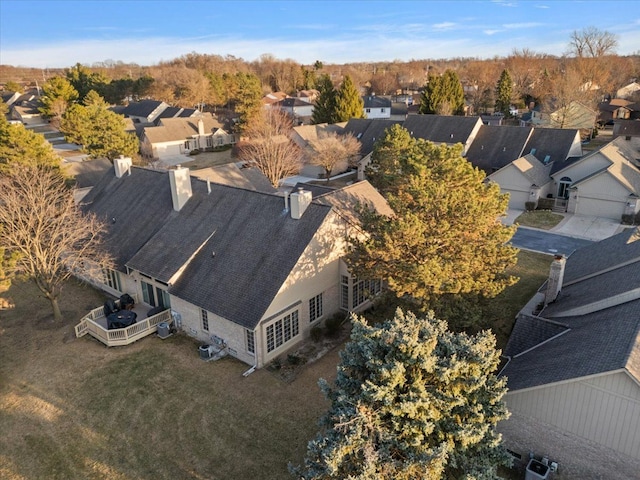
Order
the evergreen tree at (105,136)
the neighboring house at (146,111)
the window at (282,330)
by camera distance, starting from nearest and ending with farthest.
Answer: the window at (282,330) < the evergreen tree at (105,136) < the neighboring house at (146,111)

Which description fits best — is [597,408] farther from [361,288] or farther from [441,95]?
[441,95]

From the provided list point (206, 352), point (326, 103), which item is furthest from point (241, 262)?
point (326, 103)

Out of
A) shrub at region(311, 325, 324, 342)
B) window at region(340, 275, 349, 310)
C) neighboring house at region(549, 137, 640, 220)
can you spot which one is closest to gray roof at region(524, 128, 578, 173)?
neighboring house at region(549, 137, 640, 220)

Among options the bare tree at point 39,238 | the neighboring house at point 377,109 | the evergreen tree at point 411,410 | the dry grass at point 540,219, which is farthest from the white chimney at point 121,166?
the neighboring house at point 377,109

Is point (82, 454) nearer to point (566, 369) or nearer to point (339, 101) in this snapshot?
point (566, 369)

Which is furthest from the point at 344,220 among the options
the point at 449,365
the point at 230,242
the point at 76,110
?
the point at 76,110

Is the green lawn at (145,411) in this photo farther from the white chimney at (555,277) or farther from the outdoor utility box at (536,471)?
the outdoor utility box at (536,471)
